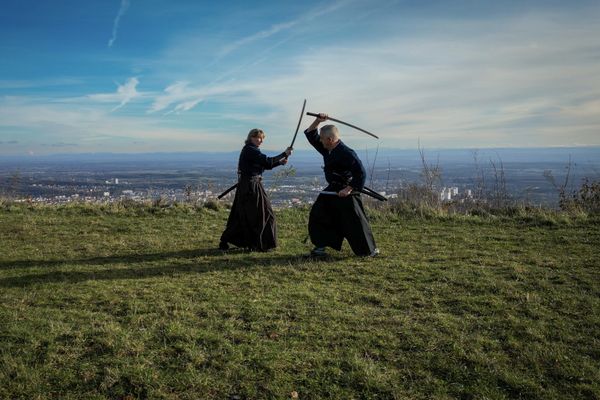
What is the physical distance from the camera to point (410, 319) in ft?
14.3

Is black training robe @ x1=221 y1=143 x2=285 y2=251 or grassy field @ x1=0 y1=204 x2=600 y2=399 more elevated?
black training robe @ x1=221 y1=143 x2=285 y2=251

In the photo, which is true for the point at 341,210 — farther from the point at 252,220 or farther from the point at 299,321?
the point at 299,321

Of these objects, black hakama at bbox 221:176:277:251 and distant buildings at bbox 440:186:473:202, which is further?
distant buildings at bbox 440:186:473:202

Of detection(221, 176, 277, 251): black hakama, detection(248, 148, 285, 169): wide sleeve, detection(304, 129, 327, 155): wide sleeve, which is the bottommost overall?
detection(221, 176, 277, 251): black hakama

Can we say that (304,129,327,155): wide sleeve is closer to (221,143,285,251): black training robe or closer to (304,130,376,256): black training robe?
(304,130,376,256): black training robe

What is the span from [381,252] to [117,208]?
693cm

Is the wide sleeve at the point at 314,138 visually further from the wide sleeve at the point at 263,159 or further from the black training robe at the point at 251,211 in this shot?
the black training robe at the point at 251,211

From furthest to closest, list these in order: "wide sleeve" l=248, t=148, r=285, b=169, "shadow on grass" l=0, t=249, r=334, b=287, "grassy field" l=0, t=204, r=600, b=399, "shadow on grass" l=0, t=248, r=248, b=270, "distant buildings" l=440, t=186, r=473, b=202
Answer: "distant buildings" l=440, t=186, r=473, b=202 < "wide sleeve" l=248, t=148, r=285, b=169 < "shadow on grass" l=0, t=248, r=248, b=270 < "shadow on grass" l=0, t=249, r=334, b=287 < "grassy field" l=0, t=204, r=600, b=399

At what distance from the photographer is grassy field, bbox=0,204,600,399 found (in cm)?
328

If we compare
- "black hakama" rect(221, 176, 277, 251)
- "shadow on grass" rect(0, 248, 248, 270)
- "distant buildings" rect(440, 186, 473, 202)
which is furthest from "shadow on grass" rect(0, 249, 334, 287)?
"distant buildings" rect(440, 186, 473, 202)

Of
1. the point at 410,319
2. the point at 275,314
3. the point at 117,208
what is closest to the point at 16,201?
the point at 117,208

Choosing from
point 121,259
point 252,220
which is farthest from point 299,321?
point 121,259

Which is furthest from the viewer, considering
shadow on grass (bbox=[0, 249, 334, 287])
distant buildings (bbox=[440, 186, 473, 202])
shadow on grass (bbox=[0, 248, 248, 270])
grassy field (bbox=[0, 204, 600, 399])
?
distant buildings (bbox=[440, 186, 473, 202])

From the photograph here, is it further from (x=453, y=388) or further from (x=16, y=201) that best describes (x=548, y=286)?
(x=16, y=201)
